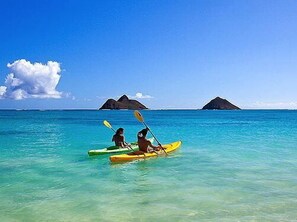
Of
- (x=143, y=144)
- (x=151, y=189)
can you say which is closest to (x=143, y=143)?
(x=143, y=144)

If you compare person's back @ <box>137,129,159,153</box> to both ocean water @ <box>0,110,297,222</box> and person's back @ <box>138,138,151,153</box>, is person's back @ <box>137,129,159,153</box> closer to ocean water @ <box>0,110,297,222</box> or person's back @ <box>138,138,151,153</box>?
person's back @ <box>138,138,151,153</box>

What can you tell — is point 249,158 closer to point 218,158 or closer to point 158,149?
point 218,158

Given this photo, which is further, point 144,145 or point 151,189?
point 144,145

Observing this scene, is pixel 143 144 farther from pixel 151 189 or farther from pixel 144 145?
pixel 151 189

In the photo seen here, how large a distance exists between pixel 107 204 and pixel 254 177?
5807 mm

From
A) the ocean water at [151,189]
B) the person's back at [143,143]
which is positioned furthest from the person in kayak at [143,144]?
the ocean water at [151,189]

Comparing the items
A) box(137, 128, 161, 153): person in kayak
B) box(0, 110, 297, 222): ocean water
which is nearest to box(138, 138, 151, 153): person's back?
box(137, 128, 161, 153): person in kayak

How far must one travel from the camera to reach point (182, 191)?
10.4m

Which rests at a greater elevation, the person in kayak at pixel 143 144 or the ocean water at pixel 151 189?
the person in kayak at pixel 143 144

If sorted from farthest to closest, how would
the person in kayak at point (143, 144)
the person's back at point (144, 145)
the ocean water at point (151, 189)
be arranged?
the person's back at point (144, 145) < the person in kayak at point (143, 144) < the ocean water at point (151, 189)

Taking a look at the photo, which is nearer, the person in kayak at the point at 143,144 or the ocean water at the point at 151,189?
the ocean water at the point at 151,189

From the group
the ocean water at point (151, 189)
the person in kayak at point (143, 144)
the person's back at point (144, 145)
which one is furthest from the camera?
the person's back at point (144, 145)

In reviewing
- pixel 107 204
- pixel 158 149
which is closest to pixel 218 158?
pixel 158 149

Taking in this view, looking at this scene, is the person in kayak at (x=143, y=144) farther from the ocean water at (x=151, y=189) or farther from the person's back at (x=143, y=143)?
the ocean water at (x=151, y=189)
